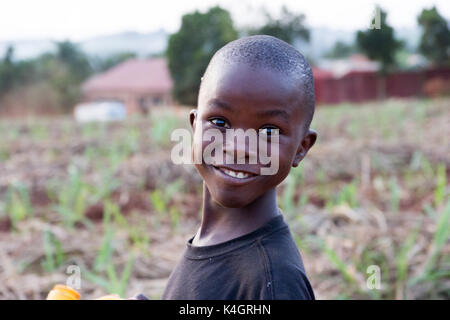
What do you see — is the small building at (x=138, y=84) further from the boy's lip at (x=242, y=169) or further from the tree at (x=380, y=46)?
the boy's lip at (x=242, y=169)

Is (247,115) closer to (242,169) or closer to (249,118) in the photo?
(249,118)

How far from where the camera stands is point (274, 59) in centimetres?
103

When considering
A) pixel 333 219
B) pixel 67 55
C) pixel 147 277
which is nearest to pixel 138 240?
pixel 147 277

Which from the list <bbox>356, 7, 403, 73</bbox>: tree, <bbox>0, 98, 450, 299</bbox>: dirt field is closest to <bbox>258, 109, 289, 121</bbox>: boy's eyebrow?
<bbox>0, 98, 450, 299</bbox>: dirt field

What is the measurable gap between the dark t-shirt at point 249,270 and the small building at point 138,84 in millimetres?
11560

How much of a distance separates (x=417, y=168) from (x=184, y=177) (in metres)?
2.19

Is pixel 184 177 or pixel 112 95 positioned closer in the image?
pixel 184 177

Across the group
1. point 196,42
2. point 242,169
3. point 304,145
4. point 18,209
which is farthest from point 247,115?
point 196,42

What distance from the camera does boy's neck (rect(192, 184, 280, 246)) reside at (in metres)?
1.15

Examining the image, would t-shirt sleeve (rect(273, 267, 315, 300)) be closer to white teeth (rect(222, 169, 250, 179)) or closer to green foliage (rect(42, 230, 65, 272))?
white teeth (rect(222, 169, 250, 179))

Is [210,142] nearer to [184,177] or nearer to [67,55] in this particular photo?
[184,177]

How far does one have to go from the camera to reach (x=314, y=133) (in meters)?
1.17

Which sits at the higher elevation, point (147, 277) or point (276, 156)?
point (276, 156)

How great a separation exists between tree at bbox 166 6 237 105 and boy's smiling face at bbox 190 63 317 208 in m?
4.43
